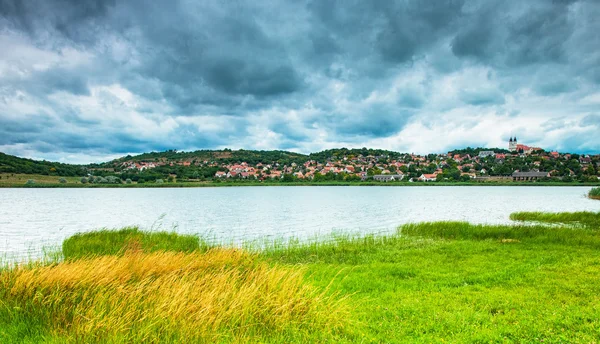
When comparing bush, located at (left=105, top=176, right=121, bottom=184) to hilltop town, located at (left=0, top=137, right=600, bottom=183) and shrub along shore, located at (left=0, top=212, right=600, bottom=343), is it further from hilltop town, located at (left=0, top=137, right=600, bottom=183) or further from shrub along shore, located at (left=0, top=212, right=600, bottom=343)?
shrub along shore, located at (left=0, top=212, right=600, bottom=343)

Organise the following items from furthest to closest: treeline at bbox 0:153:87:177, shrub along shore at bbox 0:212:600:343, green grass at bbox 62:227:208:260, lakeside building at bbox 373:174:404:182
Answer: lakeside building at bbox 373:174:404:182
treeline at bbox 0:153:87:177
green grass at bbox 62:227:208:260
shrub along shore at bbox 0:212:600:343

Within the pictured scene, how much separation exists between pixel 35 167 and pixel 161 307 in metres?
160

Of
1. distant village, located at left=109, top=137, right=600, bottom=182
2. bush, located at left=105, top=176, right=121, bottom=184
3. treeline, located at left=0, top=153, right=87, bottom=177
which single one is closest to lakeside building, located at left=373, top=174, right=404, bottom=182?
distant village, located at left=109, top=137, right=600, bottom=182

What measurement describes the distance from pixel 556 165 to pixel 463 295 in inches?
7201

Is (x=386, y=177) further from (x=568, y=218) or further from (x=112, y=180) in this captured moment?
(x=568, y=218)

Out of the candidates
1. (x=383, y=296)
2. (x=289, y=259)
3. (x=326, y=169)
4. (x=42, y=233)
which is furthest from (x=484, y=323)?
(x=326, y=169)

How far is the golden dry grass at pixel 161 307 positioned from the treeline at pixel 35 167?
14693 centimetres

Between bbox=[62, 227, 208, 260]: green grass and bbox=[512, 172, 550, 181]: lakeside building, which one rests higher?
bbox=[512, 172, 550, 181]: lakeside building

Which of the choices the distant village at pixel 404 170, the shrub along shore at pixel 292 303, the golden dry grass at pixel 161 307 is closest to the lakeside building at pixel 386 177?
the distant village at pixel 404 170

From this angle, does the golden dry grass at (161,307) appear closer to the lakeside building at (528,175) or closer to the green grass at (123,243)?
the green grass at (123,243)

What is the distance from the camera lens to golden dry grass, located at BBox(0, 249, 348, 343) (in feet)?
18.6

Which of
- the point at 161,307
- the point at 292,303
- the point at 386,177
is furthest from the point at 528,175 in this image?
the point at 161,307

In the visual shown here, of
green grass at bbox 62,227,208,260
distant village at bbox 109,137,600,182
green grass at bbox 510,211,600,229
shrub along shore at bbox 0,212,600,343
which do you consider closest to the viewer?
shrub along shore at bbox 0,212,600,343

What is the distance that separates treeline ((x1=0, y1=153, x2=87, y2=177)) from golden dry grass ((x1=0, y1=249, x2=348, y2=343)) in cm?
14693
